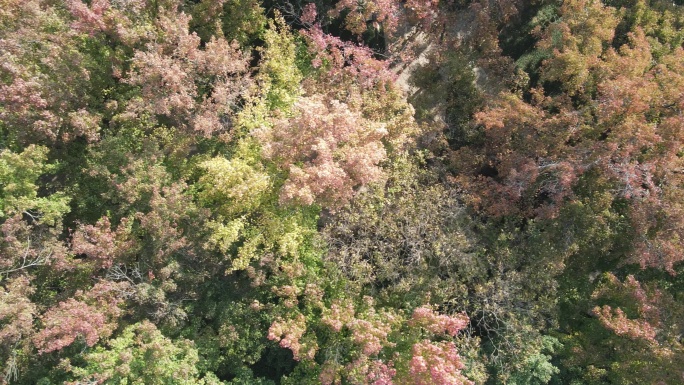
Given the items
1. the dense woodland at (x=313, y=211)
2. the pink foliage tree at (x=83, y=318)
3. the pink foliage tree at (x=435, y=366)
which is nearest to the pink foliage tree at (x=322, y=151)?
the dense woodland at (x=313, y=211)

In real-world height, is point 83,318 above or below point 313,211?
below

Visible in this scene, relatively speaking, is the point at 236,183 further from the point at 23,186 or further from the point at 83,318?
the point at 23,186

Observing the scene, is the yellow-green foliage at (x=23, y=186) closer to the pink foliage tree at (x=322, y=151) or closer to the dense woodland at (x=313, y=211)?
the dense woodland at (x=313, y=211)

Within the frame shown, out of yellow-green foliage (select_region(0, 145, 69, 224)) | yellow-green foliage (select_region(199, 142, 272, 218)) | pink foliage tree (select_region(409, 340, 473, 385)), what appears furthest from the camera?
yellow-green foliage (select_region(199, 142, 272, 218))

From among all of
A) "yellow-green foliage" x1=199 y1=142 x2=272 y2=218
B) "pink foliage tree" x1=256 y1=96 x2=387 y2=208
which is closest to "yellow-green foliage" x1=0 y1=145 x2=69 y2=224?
"yellow-green foliage" x1=199 y1=142 x2=272 y2=218

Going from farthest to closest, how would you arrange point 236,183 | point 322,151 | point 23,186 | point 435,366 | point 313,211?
point 313,211, point 236,183, point 23,186, point 322,151, point 435,366

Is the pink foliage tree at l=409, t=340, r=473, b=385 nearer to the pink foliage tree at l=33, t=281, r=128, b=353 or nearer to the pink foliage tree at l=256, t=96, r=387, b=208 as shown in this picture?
the pink foliage tree at l=256, t=96, r=387, b=208

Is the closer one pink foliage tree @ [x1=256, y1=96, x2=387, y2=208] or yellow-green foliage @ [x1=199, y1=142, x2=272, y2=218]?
pink foliage tree @ [x1=256, y1=96, x2=387, y2=208]

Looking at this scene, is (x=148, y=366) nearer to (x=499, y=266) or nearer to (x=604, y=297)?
(x=499, y=266)

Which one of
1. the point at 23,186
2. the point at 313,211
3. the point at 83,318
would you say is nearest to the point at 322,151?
the point at 313,211
